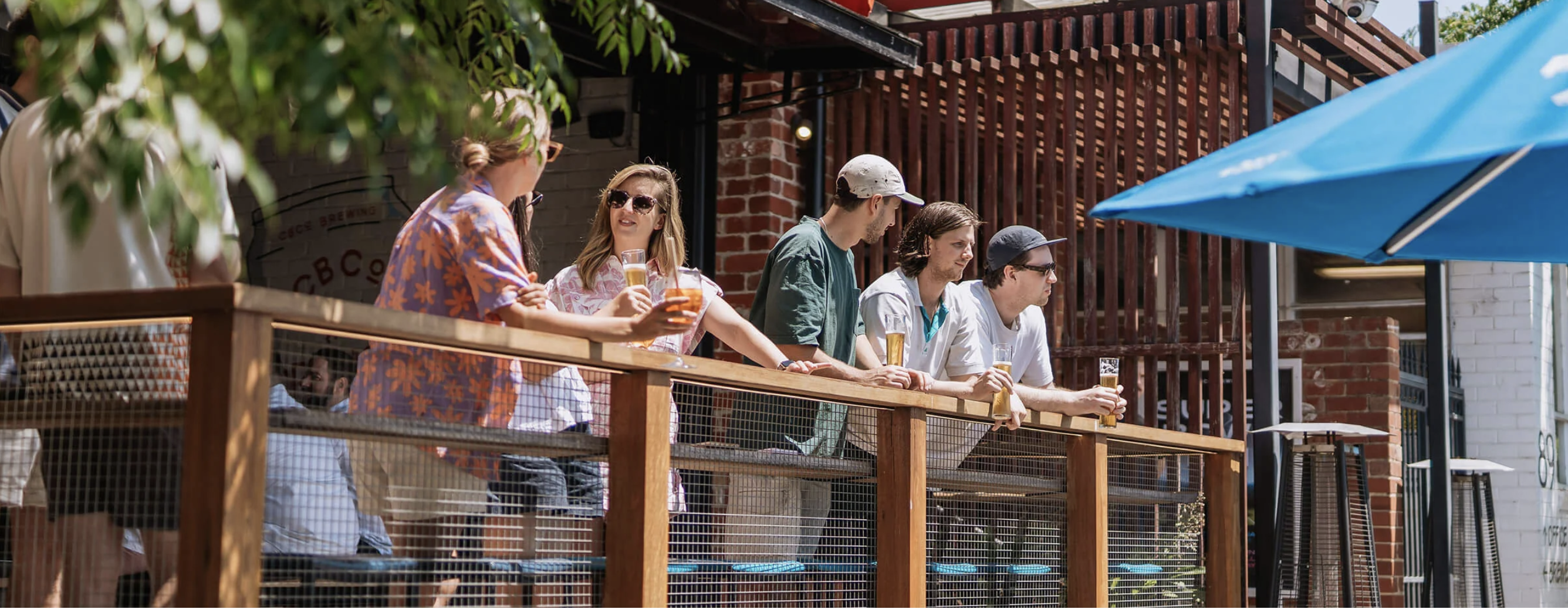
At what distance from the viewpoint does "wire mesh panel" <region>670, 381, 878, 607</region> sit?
10.7ft

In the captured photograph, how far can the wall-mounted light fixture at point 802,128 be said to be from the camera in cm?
678

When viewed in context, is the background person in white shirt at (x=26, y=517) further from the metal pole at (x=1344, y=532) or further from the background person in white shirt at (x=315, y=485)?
the metal pole at (x=1344, y=532)

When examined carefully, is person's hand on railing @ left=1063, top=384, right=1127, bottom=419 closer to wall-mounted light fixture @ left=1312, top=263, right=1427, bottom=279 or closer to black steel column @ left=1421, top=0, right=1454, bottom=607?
black steel column @ left=1421, top=0, right=1454, bottom=607

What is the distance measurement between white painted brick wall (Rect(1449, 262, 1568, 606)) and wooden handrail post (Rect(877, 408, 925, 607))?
8.26 m

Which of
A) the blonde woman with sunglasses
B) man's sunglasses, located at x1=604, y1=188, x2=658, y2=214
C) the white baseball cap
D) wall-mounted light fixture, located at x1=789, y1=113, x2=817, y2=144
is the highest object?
wall-mounted light fixture, located at x1=789, y1=113, x2=817, y2=144

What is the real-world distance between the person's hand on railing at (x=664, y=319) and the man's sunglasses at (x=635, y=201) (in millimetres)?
1182

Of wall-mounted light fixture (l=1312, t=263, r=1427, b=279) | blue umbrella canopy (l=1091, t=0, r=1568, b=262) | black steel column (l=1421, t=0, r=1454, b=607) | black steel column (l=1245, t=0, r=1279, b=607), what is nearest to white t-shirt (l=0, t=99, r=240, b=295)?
blue umbrella canopy (l=1091, t=0, r=1568, b=262)

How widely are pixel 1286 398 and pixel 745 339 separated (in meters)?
6.53

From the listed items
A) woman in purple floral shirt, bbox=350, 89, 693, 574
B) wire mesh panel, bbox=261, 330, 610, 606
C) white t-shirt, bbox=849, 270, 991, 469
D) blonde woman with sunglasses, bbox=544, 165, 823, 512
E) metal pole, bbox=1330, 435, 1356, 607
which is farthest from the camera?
metal pole, bbox=1330, 435, 1356, 607

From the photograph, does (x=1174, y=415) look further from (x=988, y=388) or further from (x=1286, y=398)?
(x=1286, y=398)

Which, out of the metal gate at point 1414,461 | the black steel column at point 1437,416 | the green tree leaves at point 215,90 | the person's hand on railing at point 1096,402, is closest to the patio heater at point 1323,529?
the black steel column at point 1437,416

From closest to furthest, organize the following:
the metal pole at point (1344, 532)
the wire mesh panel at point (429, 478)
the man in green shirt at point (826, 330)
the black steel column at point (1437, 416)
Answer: the wire mesh panel at point (429, 478) → the man in green shirt at point (826, 330) → the metal pole at point (1344, 532) → the black steel column at point (1437, 416)

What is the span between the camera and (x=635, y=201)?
13.1ft

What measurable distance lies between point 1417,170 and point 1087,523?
6.00 feet
